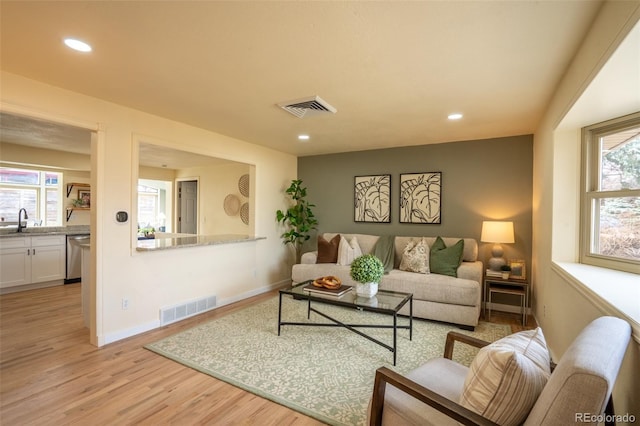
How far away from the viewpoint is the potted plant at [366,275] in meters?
2.89

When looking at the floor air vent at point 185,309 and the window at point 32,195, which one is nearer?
the floor air vent at point 185,309

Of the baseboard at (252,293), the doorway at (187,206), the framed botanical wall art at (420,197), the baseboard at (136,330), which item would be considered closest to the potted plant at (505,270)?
the framed botanical wall art at (420,197)

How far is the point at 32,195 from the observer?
19.5 feet

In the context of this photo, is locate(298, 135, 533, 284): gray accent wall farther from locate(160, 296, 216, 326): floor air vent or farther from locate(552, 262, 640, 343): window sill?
locate(160, 296, 216, 326): floor air vent

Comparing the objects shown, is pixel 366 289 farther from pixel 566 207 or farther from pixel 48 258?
pixel 48 258

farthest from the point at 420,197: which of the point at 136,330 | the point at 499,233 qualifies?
the point at 136,330

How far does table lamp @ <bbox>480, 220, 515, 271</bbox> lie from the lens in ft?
12.0

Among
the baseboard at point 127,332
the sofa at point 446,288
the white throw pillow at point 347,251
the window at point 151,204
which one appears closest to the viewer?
the baseboard at point 127,332

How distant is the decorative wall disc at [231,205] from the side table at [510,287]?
477cm

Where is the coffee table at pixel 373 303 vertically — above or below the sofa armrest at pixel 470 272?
below

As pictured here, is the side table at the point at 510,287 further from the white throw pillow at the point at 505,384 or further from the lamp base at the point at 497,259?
the white throw pillow at the point at 505,384

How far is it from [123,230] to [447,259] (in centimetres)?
373

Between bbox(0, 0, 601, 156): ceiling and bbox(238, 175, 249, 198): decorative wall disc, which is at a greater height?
bbox(0, 0, 601, 156): ceiling

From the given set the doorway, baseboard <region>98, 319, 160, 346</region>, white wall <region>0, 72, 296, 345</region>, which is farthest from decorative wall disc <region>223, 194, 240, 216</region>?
baseboard <region>98, 319, 160, 346</region>
